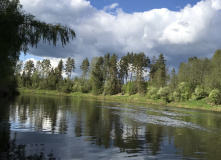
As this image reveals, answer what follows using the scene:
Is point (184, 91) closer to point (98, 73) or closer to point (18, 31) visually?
point (98, 73)

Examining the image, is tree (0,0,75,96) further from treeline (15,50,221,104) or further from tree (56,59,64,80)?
tree (56,59,64,80)

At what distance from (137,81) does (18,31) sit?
9815 cm

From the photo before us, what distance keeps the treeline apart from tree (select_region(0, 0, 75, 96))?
177 ft

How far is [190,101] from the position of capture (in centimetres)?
7400

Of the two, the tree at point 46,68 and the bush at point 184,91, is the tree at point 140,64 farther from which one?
the tree at point 46,68

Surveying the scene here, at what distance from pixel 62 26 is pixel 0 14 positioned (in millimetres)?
3061

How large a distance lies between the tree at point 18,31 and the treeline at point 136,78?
2120 inches

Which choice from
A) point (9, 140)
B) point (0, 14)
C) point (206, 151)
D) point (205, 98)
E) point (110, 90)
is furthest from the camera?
point (110, 90)

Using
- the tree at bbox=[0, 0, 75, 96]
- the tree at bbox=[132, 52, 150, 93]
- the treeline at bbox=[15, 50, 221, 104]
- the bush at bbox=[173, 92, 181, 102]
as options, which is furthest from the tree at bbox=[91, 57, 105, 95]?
the tree at bbox=[0, 0, 75, 96]

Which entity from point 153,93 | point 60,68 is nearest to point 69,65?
point 60,68

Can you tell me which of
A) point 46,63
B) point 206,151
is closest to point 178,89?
point 206,151

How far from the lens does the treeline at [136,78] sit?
247ft

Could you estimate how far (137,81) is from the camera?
10631 cm

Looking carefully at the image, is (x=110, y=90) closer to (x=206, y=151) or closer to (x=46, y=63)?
(x=46, y=63)
